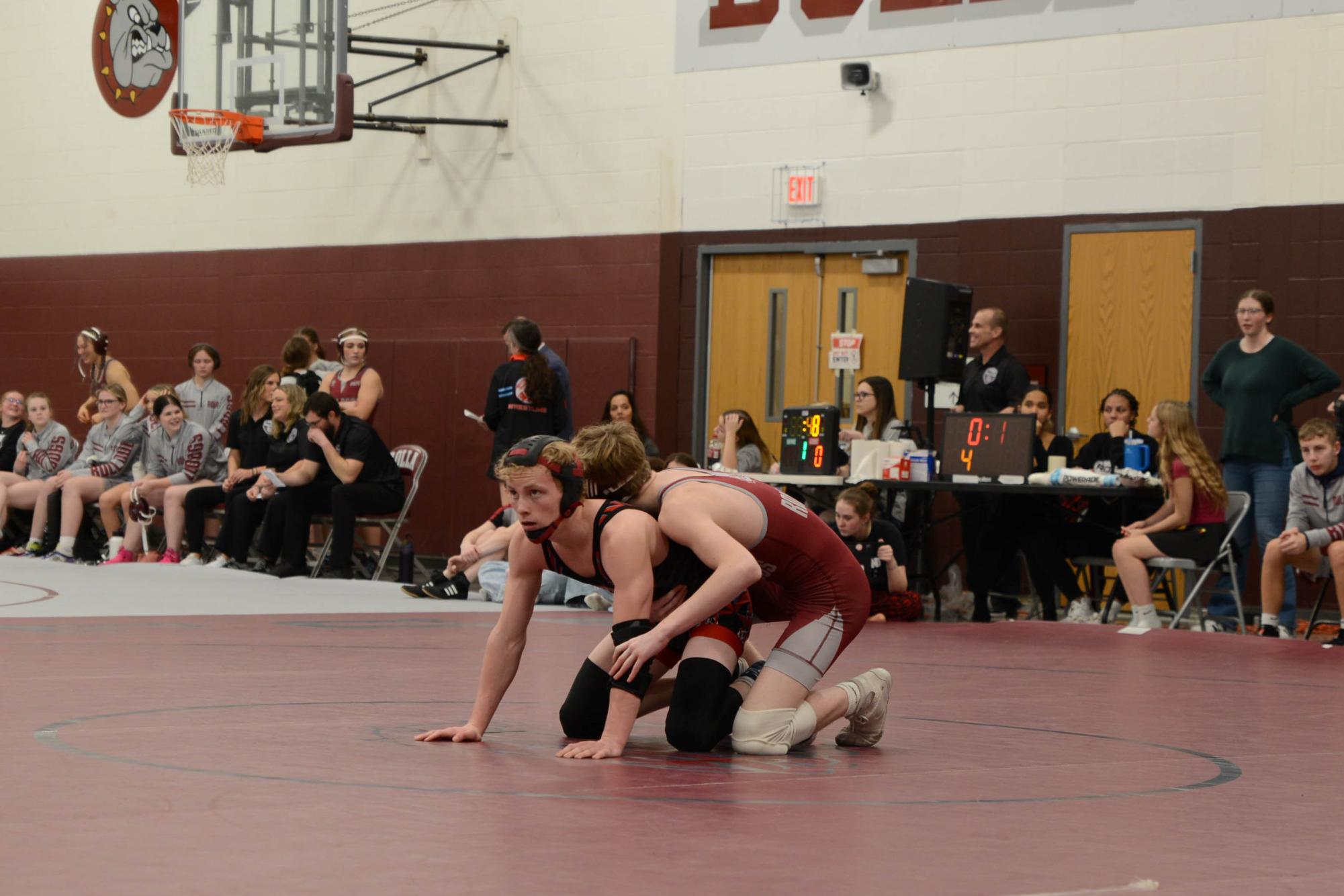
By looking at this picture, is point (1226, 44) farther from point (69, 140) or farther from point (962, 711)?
point (69, 140)

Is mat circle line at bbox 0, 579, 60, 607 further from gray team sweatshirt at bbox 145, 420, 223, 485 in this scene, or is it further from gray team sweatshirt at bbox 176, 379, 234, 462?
gray team sweatshirt at bbox 176, 379, 234, 462

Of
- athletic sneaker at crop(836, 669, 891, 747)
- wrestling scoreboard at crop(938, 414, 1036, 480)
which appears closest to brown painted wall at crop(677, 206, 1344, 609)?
wrestling scoreboard at crop(938, 414, 1036, 480)

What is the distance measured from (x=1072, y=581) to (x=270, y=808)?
6652mm

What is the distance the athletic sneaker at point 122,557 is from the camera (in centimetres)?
1180

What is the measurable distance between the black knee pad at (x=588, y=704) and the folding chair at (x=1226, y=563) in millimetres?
4910

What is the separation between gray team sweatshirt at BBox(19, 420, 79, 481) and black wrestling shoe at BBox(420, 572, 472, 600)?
13.6 ft

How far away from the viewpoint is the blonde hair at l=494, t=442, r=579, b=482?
3955mm

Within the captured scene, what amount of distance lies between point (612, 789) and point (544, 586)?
5933mm

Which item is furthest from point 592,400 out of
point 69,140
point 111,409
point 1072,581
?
point 69,140

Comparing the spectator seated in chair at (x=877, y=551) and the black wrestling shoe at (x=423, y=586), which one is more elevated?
Answer: the spectator seated in chair at (x=877, y=551)

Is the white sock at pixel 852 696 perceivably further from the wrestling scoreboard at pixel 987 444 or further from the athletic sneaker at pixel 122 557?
the athletic sneaker at pixel 122 557

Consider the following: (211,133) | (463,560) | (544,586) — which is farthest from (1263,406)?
(211,133)

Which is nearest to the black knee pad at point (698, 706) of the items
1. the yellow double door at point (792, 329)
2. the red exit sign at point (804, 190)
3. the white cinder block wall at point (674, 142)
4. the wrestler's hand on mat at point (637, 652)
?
the wrestler's hand on mat at point (637, 652)

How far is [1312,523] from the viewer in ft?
27.6
